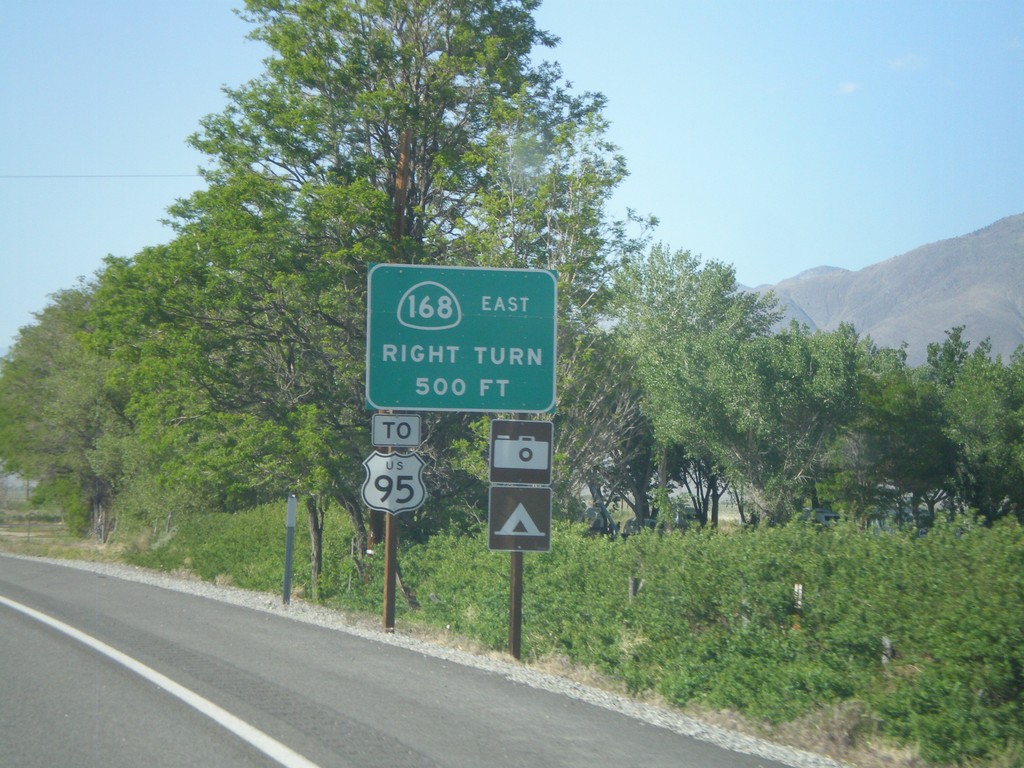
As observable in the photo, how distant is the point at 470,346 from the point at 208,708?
6.42 meters

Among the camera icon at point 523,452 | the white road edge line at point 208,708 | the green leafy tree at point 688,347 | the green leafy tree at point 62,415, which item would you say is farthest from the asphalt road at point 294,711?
the green leafy tree at point 62,415

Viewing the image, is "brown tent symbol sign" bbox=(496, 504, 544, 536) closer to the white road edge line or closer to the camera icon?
the camera icon

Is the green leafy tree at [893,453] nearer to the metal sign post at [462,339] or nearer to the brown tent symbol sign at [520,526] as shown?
the metal sign post at [462,339]

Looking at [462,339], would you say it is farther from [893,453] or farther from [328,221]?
[893,453]

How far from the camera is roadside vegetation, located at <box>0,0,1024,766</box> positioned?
28.0 ft

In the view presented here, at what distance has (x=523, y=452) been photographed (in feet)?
41.2

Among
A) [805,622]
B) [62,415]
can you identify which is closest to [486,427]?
[805,622]

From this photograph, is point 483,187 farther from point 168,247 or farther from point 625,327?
point 625,327

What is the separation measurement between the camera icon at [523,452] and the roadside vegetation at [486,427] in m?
1.62

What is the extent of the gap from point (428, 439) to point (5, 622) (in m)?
12.8

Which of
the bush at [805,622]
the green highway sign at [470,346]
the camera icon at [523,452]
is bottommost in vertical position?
the bush at [805,622]

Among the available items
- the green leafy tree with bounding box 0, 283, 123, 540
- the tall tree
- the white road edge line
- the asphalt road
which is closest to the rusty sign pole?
the asphalt road

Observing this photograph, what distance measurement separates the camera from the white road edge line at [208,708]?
635 cm

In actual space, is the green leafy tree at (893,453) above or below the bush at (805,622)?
above
